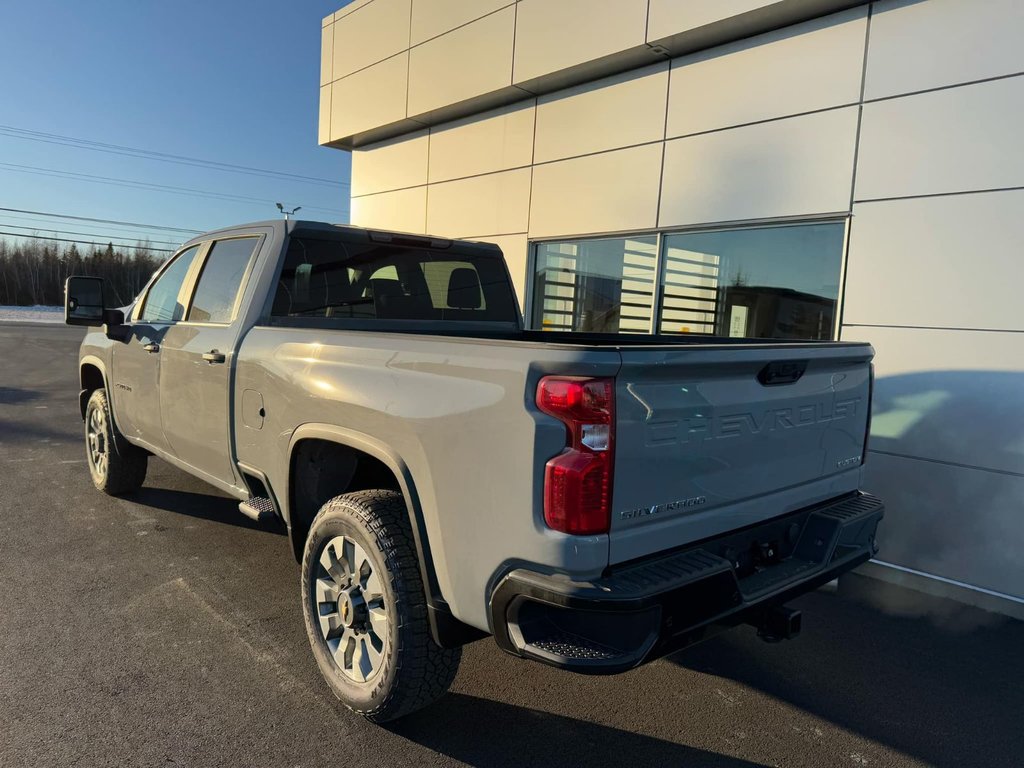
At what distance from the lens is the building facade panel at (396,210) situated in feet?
32.2

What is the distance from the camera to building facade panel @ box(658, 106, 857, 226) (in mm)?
5449

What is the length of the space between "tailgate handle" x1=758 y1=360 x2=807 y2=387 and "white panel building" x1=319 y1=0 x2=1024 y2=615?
273 centimetres

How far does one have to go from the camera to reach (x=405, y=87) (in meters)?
9.41

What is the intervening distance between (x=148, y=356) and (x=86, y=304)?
0.60m

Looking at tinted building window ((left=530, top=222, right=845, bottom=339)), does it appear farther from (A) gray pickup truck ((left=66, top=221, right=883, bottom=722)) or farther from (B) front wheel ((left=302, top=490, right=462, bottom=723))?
(B) front wheel ((left=302, top=490, right=462, bottom=723))

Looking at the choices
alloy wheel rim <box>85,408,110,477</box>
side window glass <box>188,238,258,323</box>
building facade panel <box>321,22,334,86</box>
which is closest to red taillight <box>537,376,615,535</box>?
side window glass <box>188,238,258,323</box>

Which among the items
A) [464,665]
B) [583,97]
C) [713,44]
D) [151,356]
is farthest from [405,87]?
[464,665]

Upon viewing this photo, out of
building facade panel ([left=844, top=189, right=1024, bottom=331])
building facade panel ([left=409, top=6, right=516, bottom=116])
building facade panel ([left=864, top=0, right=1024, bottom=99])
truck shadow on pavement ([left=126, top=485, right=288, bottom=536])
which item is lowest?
truck shadow on pavement ([left=126, top=485, right=288, bottom=536])

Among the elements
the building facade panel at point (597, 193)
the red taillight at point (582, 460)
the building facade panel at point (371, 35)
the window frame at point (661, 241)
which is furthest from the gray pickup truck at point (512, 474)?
the building facade panel at point (371, 35)

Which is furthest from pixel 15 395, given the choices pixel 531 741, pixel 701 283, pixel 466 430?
pixel 466 430

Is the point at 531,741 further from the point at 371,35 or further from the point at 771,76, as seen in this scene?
the point at 371,35

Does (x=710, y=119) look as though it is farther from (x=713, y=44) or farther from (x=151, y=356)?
(x=151, y=356)

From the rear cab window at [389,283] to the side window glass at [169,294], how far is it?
1108 millimetres

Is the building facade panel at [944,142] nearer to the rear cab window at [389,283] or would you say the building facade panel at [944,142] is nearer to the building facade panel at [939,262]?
the building facade panel at [939,262]
